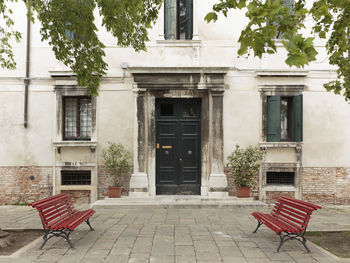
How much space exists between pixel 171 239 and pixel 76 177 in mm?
5578

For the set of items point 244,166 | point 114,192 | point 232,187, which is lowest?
point 114,192

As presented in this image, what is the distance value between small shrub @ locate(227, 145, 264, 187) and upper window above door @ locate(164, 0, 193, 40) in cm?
455

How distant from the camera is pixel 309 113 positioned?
9.48 m

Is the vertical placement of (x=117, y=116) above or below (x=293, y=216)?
above

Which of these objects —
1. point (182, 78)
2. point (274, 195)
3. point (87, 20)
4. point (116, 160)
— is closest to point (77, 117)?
point (116, 160)

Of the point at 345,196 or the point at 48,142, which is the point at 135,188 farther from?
the point at 345,196

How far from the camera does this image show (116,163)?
873 centimetres

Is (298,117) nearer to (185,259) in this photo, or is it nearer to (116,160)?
(116,160)

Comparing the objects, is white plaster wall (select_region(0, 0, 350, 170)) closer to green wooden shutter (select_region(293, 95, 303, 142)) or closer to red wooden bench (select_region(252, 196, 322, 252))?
green wooden shutter (select_region(293, 95, 303, 142))

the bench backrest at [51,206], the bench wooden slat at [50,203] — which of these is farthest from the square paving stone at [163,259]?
the bench wooden slat at [50,203]

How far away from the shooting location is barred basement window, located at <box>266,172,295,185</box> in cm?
952

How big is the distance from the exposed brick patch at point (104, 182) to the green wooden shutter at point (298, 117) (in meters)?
6.15

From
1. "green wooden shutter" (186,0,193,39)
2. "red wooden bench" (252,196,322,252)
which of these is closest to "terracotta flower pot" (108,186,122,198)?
"red wooden bench" (252,196,322,252)

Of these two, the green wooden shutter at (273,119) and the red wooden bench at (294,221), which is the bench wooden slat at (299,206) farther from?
the green wooden shutter at (273,119)
